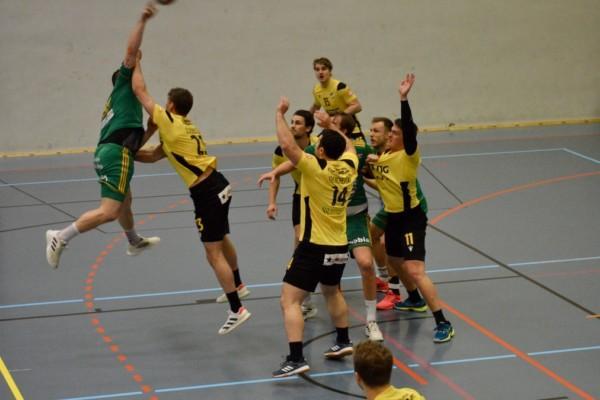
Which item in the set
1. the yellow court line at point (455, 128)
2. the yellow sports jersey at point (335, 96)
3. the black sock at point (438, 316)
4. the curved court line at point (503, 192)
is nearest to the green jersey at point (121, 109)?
the black sock at point (438, 316)

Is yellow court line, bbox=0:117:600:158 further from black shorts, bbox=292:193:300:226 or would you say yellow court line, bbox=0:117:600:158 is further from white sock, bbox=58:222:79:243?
white sock, bbox=58:222:79:243

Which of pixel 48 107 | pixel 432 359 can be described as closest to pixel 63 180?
pixel 48 107

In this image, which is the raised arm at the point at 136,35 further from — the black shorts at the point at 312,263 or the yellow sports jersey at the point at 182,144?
the black shorts at the point at 312,263

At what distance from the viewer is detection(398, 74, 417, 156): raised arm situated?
8.69 metres

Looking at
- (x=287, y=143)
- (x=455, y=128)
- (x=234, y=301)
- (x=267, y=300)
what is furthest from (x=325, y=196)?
(x=455, y=128)

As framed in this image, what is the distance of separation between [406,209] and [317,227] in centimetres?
143

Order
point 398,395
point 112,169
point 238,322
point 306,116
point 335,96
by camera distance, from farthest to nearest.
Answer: point 335,96
point 306,116
point 112,169
point 238,322
point 398,395

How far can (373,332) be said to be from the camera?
895cm

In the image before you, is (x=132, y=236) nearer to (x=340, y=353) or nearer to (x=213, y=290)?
(x=213, y=290)

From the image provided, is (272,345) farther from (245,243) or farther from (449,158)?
(449,158)

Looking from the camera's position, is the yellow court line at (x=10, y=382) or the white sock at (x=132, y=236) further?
the white sock at (x=132, y=236)

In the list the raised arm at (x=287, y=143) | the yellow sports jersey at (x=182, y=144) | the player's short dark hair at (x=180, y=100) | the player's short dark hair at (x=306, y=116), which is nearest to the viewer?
the raised arm at (x=287, y=143)

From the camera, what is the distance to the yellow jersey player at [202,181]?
8.98 meters

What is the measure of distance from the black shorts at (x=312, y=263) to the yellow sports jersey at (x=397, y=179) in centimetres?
127
